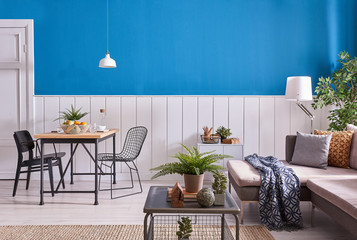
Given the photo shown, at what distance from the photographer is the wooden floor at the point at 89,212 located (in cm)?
291

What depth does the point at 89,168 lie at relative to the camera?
197 inches

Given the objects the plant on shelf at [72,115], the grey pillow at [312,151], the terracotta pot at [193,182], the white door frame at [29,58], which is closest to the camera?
the terracotta pot at [193,182]

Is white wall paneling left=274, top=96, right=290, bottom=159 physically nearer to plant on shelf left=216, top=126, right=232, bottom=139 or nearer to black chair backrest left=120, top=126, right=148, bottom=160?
plant on shelf left=216, top=126, right=232, bottom=139

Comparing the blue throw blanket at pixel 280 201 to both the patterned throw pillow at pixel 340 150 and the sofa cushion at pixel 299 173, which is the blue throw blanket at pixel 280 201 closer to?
the sofa cushion at pixel 299 173

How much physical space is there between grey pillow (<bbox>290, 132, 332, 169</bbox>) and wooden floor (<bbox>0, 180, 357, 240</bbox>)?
497 mm

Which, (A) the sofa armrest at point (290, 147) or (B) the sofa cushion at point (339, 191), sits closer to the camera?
(B) the sofa cushion at point (339, 191)

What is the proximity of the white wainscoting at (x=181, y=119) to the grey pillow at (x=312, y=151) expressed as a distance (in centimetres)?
123

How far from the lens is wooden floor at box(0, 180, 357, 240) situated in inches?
115

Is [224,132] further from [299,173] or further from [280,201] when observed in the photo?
[280,201]

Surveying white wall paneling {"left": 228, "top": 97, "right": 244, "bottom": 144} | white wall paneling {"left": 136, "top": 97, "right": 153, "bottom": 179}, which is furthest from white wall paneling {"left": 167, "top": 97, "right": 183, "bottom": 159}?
white wall paneling {"left": 228, "top": 97, "right": 244, "bottom": 144}

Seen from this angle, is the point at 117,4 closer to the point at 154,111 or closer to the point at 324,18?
the point at 154,111

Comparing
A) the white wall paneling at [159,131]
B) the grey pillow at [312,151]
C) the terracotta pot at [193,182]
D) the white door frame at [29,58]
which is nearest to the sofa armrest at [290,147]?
the grey pillow at [312,151]

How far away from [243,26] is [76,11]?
2521 mm

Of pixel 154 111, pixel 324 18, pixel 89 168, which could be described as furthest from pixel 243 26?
pixel 89 168
